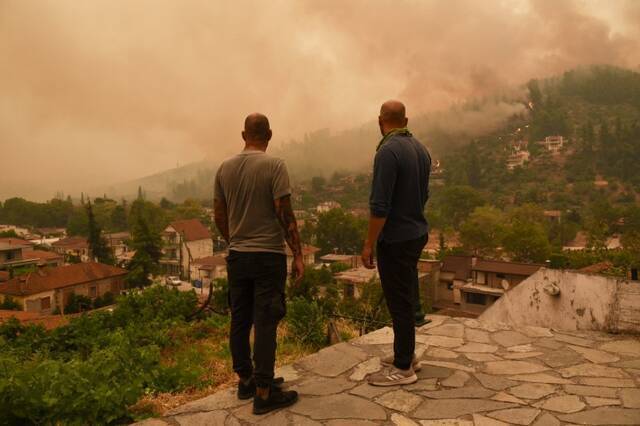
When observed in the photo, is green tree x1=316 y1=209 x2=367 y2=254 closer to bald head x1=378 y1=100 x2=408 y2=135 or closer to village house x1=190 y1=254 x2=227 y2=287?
village house x1=190 y1=254 x2=227 y2=287

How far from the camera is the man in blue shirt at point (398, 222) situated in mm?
2949

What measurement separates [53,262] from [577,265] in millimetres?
51174

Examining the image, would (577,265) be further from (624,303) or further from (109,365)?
(109,365)

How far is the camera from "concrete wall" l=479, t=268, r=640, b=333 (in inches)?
173

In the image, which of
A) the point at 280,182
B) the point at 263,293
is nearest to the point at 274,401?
the point at 263,293

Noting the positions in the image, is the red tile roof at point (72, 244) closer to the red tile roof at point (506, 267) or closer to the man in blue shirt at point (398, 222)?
the red tile roof at point (506, 267)

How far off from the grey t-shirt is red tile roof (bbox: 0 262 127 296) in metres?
35.0

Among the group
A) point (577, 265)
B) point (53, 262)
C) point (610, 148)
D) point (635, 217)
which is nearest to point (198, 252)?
point (53, 262)

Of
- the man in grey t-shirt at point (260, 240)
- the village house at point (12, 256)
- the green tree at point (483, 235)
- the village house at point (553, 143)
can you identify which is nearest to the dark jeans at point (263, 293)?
the man in grey t-shirt at point (260, 240)

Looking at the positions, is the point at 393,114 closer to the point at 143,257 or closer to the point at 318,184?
the point at 143,257

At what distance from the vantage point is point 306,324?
4.89 metres

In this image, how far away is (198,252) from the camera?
6028 centimetres

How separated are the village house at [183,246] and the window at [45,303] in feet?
68.5

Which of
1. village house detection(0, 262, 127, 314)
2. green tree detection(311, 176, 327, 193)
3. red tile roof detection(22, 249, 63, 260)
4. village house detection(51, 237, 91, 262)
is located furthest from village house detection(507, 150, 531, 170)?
village house detection(0, 262, 127, 314)
